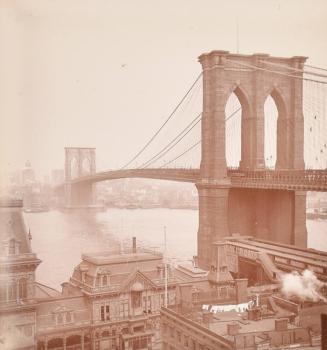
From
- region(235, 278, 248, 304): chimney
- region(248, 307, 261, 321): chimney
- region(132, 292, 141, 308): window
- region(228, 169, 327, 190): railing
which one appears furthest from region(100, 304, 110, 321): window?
region(228, 169, 327, 190): railing

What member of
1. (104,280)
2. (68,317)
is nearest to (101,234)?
(104,280)

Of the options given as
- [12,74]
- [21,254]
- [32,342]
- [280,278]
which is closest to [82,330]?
[32,342]

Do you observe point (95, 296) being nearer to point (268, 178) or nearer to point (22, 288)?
point (22, 288)

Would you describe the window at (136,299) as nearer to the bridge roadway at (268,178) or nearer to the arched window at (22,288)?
the arched window at (22,288)

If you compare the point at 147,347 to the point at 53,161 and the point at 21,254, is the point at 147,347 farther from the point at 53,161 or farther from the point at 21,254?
the point at 53,161

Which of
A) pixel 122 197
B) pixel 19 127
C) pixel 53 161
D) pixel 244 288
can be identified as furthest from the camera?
pixel 122 197

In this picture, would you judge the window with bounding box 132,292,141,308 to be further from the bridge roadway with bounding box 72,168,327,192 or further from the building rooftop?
the bridge roadway with bounding box 72,168,327,192

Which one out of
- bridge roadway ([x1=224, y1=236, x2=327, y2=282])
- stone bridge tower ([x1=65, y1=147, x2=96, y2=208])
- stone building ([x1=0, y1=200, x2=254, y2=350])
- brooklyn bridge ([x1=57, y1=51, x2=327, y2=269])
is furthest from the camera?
stone bridge tower ([x1=65, y1=147, x2=96, y2=208])
